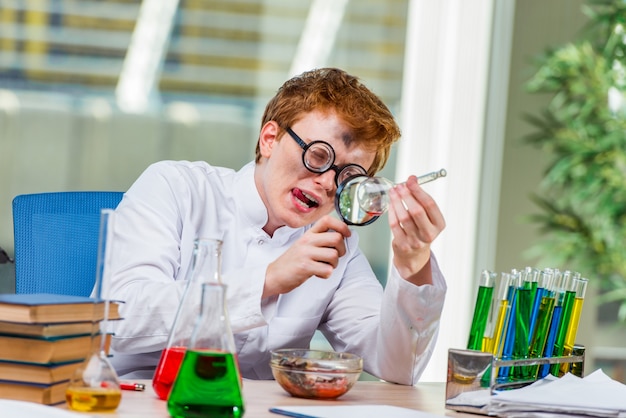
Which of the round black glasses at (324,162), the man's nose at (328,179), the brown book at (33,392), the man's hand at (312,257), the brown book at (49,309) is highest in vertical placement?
the round black glasses at (324,162)

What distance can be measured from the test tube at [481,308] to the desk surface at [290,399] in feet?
0.35

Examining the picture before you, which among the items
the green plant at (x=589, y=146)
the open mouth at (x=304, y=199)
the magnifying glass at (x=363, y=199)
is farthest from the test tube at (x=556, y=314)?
the green plant at (x=589, y=146)

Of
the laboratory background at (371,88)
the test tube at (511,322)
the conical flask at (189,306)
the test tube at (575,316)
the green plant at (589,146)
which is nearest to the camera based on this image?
the conical flask at (189,306)

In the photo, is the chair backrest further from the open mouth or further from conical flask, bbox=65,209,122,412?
conical flask, bbox=65,209,122,412

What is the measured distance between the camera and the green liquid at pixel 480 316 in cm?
135

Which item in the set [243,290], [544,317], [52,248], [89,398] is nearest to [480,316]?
[544,317]

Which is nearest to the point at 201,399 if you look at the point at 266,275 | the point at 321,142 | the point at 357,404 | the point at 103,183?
the point at 357,404

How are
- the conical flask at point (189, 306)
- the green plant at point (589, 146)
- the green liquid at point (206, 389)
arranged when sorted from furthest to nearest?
the green plant at point (589, 146)
the conical flask at point (189, 306)
the green liquid at point (206, 389)

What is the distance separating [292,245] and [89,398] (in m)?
0.50

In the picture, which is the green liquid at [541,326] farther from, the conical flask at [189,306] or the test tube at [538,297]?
the conical flask at [189,306]

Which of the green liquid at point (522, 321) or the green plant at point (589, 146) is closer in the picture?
the green liquid at point (522, 321)

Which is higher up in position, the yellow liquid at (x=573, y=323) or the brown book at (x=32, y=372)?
the yellow liquid at (x=573, y=323)

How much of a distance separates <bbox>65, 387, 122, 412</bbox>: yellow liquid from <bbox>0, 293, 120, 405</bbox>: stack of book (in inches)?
1.6

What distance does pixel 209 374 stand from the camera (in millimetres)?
1057
